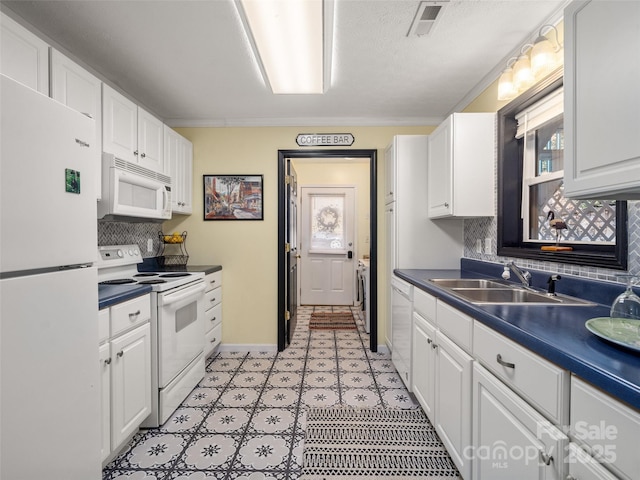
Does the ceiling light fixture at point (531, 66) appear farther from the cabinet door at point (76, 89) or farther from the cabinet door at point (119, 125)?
the cabinet door at point (119, 125)

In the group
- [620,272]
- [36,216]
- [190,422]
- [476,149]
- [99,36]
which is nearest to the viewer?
[36,216]

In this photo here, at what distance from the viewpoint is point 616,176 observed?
0.89 m

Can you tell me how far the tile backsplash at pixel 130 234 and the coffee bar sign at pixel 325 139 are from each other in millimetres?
1685

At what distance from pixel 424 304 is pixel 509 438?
0.91 meters

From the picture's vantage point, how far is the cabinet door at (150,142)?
7.33ft

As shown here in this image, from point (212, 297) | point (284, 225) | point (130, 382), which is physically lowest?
point (130, 382)

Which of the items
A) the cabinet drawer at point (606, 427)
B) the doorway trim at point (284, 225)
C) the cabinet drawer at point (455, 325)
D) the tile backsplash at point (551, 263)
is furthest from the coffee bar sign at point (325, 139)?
the cabinet drawer at point (606, 427)

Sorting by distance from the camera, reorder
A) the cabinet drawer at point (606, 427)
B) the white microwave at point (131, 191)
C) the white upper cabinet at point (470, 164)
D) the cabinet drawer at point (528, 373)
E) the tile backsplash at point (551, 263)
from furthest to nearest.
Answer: the white upper cabinet at point (470, 164), the white microwave at point (131, 191), the tile backsplash at point (551, 263), the cabinet drawer at point (528, 373), the cabinet drawer at point (606, 427)

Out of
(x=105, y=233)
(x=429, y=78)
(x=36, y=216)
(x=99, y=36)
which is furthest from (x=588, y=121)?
(x=105, y=233)

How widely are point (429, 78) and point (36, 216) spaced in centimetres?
251

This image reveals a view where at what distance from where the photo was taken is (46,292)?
99 centimetres

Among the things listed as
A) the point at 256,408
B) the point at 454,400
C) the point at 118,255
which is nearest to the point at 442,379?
the point at 454,400

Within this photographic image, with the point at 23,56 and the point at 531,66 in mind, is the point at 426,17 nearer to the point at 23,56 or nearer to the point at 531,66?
the point at 531,66

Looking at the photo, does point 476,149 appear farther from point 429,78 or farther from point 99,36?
point 99,36
